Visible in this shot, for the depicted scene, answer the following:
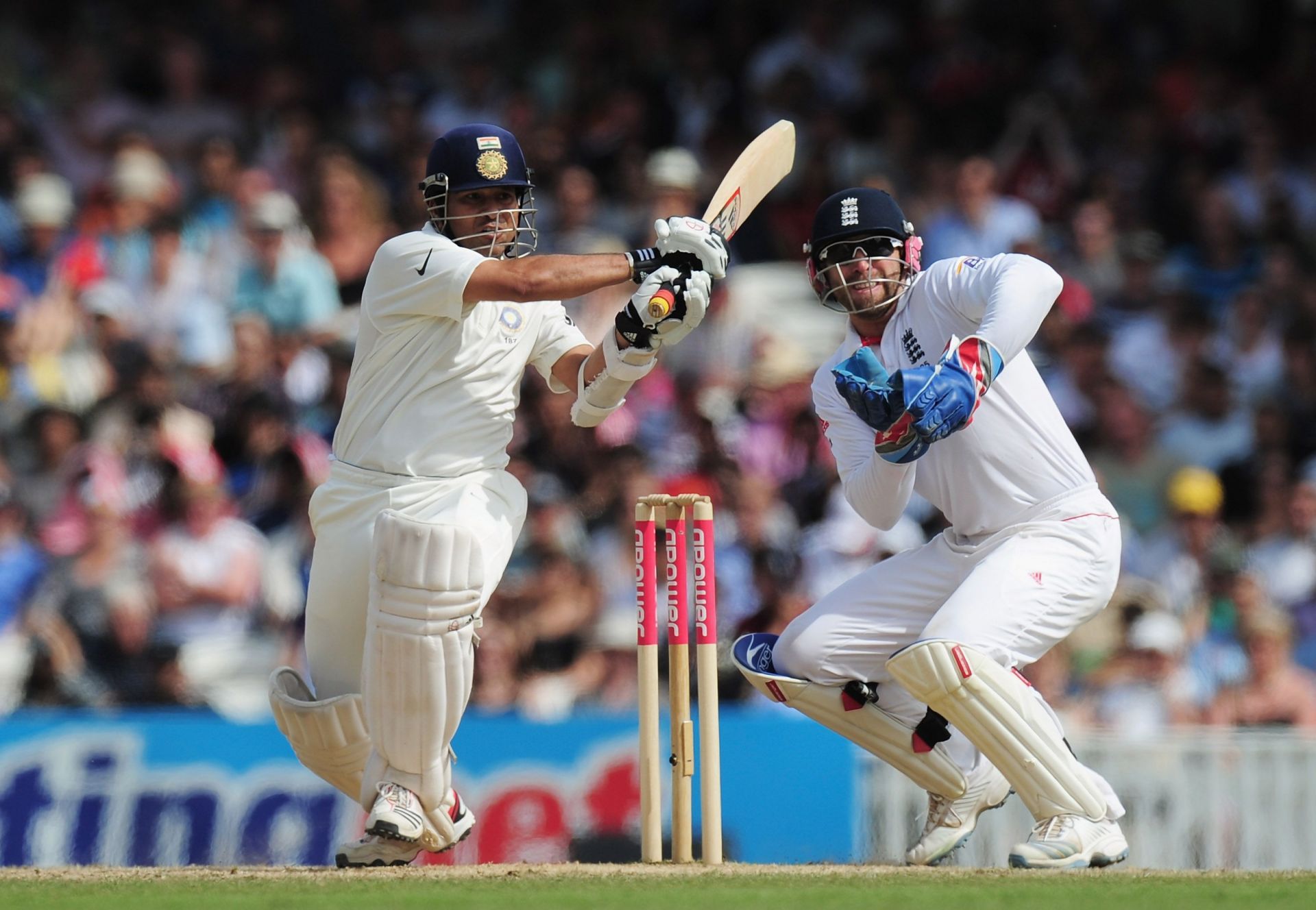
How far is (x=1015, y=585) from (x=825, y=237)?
1.05 metres

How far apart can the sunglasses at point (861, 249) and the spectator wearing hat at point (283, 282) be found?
12.8ft

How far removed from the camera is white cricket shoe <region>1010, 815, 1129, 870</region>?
432cm

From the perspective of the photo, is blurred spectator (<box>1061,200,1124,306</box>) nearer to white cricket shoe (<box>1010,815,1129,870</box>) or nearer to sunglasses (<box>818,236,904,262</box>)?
sunglasses (<box>818,236,904,262</box>)

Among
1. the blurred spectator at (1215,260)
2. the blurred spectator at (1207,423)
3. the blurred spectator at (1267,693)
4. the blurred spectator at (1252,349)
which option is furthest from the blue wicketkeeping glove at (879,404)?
the blurred spectator at (1215,260)

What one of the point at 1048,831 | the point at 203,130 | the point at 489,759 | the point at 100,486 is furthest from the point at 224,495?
the point at 1048,831

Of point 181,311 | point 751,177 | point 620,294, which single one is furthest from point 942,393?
point 181,311

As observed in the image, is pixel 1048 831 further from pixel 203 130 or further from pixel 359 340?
pixel 203 130

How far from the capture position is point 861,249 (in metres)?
4.77

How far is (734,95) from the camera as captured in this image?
958 centimetres

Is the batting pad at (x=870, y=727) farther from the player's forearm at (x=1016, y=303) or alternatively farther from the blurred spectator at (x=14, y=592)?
the blurred spectator at (x=14, y=592)

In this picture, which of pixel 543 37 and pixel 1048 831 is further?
pixel 543 37

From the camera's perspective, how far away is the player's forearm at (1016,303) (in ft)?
14.3

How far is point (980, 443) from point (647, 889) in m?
1.46

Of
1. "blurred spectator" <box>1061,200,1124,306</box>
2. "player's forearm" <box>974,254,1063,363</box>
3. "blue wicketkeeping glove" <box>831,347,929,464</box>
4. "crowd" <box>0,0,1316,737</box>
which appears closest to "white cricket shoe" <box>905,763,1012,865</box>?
"blue wicketkeeping glove" <box>831,347,929,464</box>
